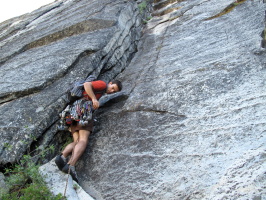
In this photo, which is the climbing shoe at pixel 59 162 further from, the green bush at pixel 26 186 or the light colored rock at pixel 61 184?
the green bush at pixel 26 186

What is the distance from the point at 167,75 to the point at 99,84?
A: 115cm

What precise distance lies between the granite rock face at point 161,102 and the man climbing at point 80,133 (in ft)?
0.50

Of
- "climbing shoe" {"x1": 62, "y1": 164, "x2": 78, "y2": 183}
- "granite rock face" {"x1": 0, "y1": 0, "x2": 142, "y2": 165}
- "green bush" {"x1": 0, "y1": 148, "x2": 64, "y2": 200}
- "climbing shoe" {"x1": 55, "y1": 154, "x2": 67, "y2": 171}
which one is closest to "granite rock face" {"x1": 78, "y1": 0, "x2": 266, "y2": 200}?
"climbing shoe" {"x1": 62, "y1": 164, "x2": 78, "y2": 183}

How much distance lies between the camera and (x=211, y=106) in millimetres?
3105

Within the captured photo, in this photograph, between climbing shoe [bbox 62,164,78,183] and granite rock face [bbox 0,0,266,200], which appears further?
climbing shoe [bbox 62,164,78,183]

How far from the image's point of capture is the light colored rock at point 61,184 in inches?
103

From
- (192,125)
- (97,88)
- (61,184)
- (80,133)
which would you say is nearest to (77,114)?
(80,133)

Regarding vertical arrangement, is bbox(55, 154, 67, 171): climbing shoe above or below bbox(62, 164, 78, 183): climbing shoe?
above

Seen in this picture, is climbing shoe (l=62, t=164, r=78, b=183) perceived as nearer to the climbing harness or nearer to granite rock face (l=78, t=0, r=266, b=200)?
granite rock face (l=78, t=0, r=266, b=200)

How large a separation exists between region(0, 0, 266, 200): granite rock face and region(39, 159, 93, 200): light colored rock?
0.45 feet

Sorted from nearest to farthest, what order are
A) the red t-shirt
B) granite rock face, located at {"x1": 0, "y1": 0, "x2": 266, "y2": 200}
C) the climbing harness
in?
1. granite rock face, located at {"x1": 0, "y1": 0, "x2": 266, "y2": 200}
2. the climbing harness
3. the red t-shirt

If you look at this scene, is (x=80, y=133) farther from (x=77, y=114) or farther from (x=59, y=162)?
(x=59, y=162)

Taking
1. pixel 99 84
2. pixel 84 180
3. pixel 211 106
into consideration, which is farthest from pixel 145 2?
pixel 84 180

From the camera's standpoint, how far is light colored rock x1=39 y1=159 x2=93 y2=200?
2.62 meters
